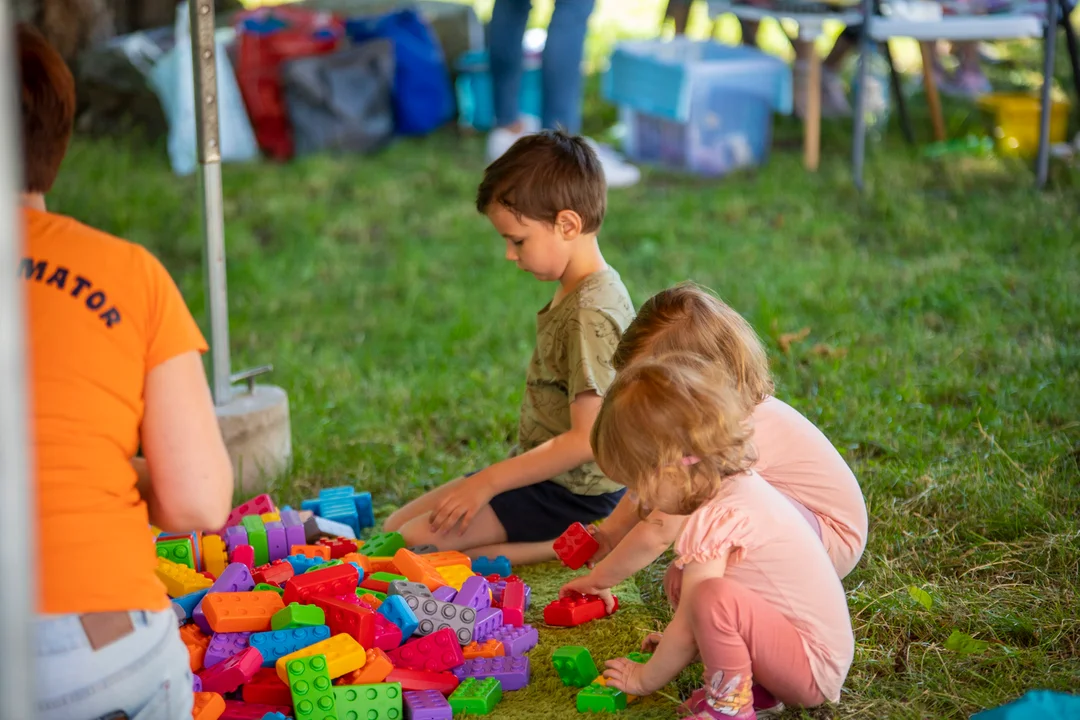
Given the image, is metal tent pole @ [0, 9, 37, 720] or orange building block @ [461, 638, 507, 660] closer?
metal tent pole @ [0, 9, 37, 720]

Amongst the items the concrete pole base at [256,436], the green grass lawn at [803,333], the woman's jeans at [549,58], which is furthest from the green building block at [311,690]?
the woman's jeans at [549,58]

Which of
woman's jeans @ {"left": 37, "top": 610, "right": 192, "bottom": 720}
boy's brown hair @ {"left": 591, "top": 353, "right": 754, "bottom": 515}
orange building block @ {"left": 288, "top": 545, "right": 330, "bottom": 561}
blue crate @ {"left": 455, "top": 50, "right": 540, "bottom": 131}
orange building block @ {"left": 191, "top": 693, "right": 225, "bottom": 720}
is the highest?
blue crate @ {"left": 455, "top": 50, "right": 540, "bottom": 131}

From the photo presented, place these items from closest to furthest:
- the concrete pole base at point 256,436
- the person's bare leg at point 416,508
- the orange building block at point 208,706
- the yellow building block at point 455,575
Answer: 1. the orange building block at point 208,706
2. the yellow building block at point 455,575
3. the person's bare leg at point 416,508
4. the concrete pole base at point 256,436

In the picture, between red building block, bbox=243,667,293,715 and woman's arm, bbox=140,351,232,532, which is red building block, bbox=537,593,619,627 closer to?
red building block, bbox=243,667,293,715

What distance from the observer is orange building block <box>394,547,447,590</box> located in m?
2.47

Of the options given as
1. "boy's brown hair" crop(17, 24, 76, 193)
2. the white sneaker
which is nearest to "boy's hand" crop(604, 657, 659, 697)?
"boy's brown hair" crop(17, 24, 76, 193)

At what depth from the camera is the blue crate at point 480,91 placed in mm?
6902

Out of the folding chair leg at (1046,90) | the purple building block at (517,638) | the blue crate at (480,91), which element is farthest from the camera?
the blue crate at (480,91)

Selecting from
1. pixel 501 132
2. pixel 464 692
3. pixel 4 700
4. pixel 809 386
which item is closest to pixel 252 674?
pixel 464 692

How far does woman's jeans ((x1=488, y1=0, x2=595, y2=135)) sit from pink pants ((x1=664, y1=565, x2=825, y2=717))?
3.93 m

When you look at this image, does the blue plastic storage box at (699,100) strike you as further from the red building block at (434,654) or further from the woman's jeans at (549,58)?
the red building block at (434,654)

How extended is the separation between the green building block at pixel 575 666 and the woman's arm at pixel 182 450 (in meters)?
0.81

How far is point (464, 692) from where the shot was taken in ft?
7.02

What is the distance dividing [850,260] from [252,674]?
3292mm
